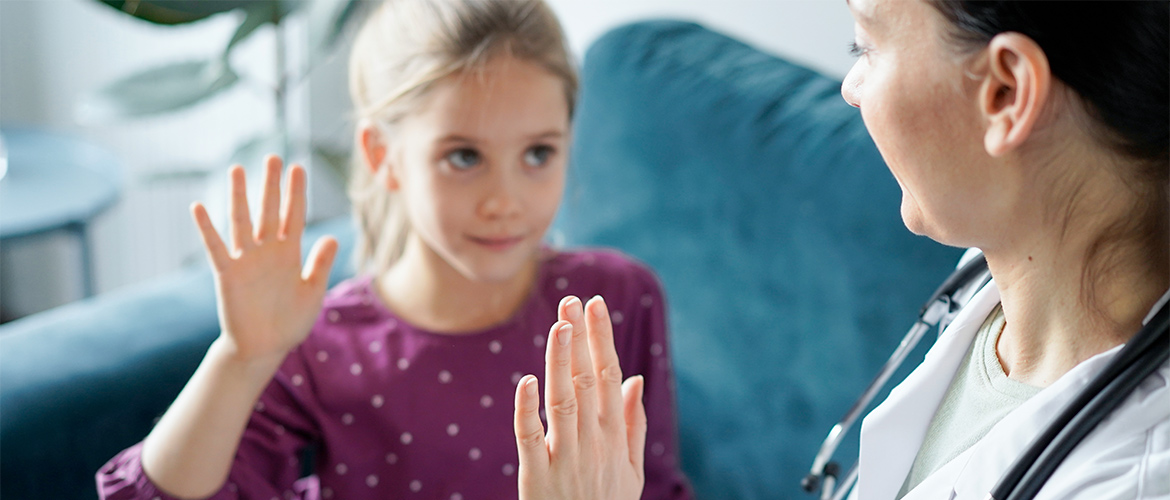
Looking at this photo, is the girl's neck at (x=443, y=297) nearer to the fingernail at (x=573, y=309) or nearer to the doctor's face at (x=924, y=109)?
the fingernail at (x=573, y=309)

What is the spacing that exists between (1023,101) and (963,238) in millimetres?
120

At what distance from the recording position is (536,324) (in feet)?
4.31

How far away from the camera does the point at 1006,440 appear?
69 cm

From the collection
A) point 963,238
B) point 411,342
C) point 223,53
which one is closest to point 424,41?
point 411,342

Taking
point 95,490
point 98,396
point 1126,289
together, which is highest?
point 1126,289

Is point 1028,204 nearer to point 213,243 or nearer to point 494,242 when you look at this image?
point 494,242

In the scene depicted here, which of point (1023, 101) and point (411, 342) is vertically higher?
point (1023, 101)

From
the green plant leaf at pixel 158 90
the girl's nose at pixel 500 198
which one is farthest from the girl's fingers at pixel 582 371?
the green plant leaf at pixel 158 90

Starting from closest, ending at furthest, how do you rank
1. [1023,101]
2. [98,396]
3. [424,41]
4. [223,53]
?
[1023,101]
[424,41]
[98,396]
[223,53]

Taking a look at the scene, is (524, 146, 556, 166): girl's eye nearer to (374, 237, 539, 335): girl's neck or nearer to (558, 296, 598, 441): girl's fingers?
(374, 237, 539, 335): girl's neck

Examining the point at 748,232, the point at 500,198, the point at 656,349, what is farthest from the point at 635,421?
the point at 748,232

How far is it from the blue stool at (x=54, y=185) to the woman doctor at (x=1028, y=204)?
5.15ft

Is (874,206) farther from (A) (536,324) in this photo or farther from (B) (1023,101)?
(B) (1023,101)

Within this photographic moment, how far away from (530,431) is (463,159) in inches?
18.7
